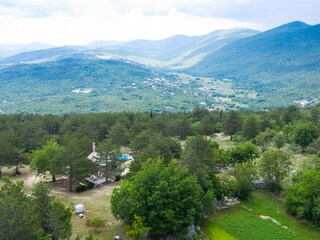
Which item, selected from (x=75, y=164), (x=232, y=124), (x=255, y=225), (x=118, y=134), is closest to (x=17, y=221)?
(x=75, y=164)

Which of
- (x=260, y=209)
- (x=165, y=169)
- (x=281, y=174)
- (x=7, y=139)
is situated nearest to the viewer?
(x=165, y=169)

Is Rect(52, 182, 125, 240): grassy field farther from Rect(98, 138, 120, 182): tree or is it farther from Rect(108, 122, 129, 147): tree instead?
Rect(108, 122, 129, 147): tree

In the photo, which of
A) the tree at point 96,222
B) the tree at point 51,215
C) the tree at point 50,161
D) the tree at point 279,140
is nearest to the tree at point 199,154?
the tree at point 96,222

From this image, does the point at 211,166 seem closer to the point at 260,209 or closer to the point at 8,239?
the point at 260,209

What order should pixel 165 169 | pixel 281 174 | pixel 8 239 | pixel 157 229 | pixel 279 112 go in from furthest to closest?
pixel 279 112
pixel 281 174
pixel 165 169
pixel 157 229
pixel 8 239

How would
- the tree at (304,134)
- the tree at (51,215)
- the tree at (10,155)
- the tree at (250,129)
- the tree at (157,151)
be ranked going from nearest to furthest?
1. the tree at (51,215)
2. the tree at (157,151)
3. the tree at (10,155)
4. the tree at (304,134)
5. the tree at (250,129)

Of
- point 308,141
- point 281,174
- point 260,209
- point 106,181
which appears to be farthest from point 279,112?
point 106,181

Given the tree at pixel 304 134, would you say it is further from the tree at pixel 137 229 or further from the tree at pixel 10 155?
the tree at pixel 10 155
